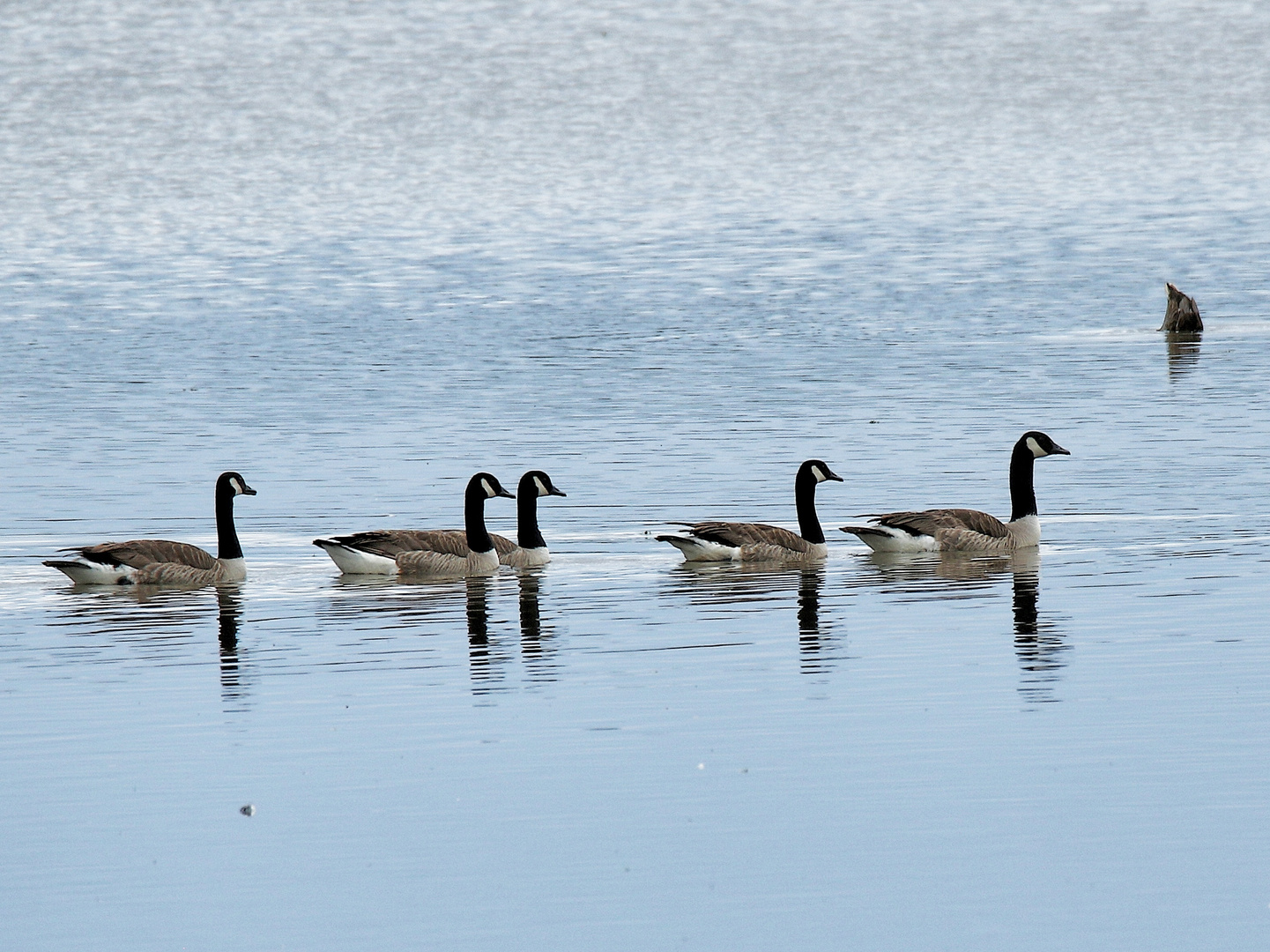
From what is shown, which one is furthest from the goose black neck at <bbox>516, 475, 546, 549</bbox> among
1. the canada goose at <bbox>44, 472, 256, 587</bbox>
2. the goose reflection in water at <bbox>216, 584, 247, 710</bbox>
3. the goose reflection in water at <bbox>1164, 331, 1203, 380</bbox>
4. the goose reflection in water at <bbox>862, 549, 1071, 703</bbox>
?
the goose reflection in water at <bbox>1164, 331, 1203, 380</bbox>

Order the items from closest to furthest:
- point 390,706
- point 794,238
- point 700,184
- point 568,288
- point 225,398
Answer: point 390,706
point 225,398
point 568,288
point 794,238
point 700,184

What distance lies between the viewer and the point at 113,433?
31.1 m

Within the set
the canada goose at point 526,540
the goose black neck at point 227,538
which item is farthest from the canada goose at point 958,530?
the goose black neck at point 227,538

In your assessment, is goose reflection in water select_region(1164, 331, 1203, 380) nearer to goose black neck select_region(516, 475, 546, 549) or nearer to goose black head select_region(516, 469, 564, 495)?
goose black head select_region(516, 469, 564, 495)

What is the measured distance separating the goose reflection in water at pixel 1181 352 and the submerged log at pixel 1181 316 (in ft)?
0.46

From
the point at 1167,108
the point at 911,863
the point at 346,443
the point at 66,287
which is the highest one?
the point at 1167,108

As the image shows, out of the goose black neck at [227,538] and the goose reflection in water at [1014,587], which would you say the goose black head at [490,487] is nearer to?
the goose black neck at [227,538]

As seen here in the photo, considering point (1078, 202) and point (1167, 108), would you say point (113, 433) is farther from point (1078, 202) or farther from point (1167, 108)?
point (1167, 108)

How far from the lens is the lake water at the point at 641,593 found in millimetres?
10977

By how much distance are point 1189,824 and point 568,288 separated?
42534 mm

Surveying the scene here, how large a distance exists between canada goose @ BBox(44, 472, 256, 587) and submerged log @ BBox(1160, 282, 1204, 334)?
84.9 ft

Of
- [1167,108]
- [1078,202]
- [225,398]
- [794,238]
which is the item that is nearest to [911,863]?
[225,398]

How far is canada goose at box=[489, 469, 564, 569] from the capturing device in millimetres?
21922

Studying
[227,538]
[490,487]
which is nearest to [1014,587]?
[490,487]
